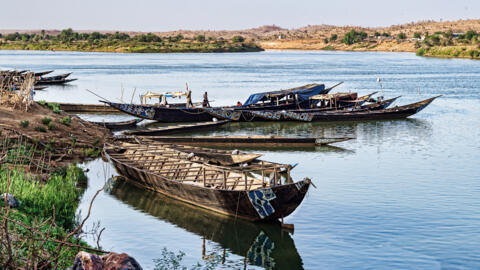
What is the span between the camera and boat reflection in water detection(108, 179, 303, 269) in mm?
12164

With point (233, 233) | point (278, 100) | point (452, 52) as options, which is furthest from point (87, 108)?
point (452, 52)

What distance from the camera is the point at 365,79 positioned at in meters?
62.3

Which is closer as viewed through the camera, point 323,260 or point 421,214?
point 323,260

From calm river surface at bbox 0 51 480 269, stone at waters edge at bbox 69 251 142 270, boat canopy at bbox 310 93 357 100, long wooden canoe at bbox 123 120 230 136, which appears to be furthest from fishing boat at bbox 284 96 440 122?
stone at waters edge at bbox 69 251 142 270

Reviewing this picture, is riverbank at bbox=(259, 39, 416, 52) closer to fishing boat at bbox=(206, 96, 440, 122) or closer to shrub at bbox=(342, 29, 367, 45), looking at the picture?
shrub at bbox=(342, 29, 367, 45)

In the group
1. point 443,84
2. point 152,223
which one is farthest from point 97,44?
point 152,223

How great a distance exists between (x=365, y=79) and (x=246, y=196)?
5128cm

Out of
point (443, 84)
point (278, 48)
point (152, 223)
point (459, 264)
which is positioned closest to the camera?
point (459, 264)

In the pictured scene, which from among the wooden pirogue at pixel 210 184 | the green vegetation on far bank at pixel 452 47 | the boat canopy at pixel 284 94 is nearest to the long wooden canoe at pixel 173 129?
the boat canopy at pixel 284 94

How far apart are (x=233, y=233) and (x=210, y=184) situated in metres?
1.96

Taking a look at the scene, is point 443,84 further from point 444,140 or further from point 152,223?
point 152,223

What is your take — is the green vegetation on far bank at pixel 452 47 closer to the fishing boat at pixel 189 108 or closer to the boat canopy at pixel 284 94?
the boat canopy at pixel 284 94

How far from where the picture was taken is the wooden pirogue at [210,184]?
13.0m

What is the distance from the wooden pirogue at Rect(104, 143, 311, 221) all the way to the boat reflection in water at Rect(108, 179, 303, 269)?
0.67 ft
